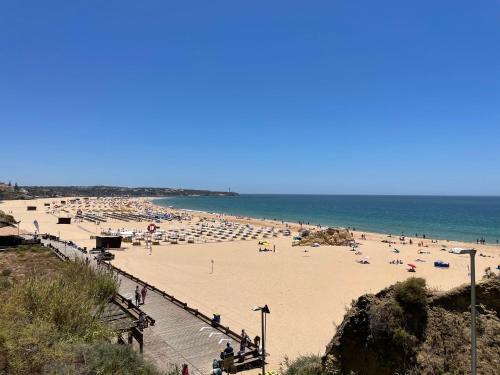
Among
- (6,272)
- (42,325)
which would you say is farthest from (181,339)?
(6,272)

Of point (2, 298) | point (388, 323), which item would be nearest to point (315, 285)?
point (388, 323)

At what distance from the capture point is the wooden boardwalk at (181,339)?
504 inches

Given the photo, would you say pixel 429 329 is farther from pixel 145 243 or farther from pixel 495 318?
pixel 145 243

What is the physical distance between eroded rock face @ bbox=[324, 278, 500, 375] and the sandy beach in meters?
4.24

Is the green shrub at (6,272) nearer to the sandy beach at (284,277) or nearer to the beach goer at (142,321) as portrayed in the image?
the sandy beach at (284,277)

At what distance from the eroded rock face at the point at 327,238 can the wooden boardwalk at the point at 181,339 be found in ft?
95.0

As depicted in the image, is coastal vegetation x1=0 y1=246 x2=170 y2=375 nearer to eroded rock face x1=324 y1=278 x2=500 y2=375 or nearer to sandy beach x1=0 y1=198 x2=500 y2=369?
eroded rock face x1=324 y1=278 x2=500 y2=375

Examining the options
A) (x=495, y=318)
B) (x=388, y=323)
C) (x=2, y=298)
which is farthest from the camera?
(x=2, y=298)

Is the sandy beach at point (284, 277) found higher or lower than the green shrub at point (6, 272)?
lower

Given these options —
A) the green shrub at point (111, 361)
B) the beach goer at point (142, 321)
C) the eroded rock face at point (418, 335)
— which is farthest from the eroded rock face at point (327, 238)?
the green shrub at point (111, 361)

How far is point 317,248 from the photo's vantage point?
142 ft

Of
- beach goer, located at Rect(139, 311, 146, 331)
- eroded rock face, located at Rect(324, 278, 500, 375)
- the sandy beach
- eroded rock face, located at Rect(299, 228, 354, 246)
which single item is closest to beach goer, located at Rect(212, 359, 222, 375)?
the sandy beach

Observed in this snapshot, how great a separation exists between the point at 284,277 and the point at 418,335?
19.3 m

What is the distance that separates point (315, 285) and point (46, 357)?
66.4 ft
